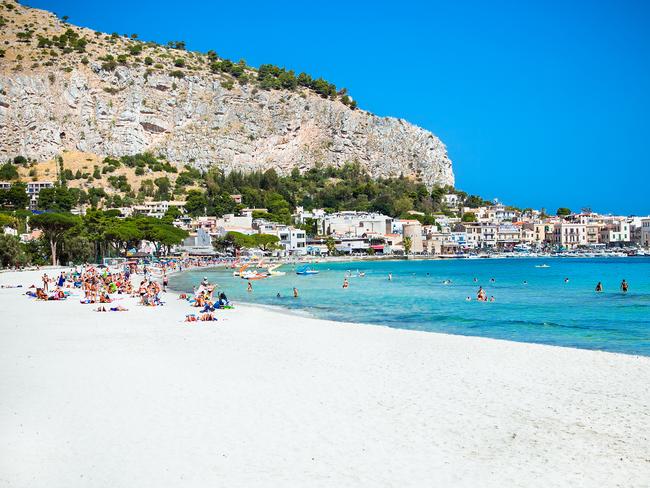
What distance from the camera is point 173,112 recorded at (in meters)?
136

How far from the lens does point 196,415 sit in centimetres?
920

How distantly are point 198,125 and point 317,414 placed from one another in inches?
5214

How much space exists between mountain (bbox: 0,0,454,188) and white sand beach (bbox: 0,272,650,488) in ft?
390

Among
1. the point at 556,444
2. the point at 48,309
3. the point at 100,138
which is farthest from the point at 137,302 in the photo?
the point at 100,138

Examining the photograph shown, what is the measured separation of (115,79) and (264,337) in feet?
422

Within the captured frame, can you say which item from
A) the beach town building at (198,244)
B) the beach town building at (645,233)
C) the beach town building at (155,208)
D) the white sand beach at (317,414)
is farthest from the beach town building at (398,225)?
the white sand beach at (317,414)

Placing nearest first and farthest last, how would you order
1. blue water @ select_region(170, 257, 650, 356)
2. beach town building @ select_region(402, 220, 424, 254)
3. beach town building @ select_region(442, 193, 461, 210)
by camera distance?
blue water @ select_region(170, 257, 650, 356), beach town building @ select_region(402, 220, 424, 254), beach town building @ select_region(442, 193, 461, 210)

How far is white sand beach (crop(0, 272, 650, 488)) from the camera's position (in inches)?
279

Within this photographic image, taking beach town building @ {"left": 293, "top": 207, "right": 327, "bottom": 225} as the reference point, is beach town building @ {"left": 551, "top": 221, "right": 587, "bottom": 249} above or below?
below

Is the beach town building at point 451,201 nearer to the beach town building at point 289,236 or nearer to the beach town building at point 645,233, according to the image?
the beach town building at point 645,233

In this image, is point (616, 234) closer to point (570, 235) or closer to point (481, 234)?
point (570, 235)

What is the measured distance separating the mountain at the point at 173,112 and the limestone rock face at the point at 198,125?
0.21m

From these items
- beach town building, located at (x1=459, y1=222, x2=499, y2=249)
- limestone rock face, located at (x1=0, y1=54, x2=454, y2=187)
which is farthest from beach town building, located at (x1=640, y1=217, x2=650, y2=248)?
limestone rock face, located at (x1=0, y1=54, x2=454, y2=187)

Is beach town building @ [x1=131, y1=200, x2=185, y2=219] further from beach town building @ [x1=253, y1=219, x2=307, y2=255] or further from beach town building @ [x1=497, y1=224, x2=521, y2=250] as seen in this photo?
beach town building @ [x1=497, y1=224, x2=521, y2=250]
